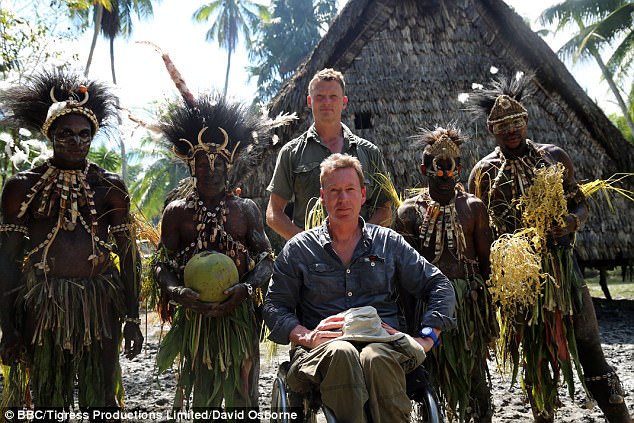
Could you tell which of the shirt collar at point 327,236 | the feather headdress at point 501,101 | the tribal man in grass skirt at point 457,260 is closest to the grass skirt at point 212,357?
the shirt collar at point 327,236

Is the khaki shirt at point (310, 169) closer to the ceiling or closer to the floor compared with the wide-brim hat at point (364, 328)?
closer to the ceiling

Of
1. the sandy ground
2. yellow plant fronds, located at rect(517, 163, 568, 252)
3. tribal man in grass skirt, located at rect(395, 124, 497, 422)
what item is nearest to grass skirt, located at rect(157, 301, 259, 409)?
the sandy ground

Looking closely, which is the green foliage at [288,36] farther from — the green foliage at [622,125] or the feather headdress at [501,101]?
the feather headdress at [501,101]

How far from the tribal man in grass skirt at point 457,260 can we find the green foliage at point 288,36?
24.9 m

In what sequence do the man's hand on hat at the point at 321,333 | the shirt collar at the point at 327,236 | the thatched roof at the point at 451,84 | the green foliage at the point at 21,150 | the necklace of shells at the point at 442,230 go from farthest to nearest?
1. the thatched roof at the point at 451,84
2. the green foliage at the point at 21,150
3. the necklace of shells at the point at 442,230
4. the shirt collar at the point at 327,236
5. the man's hand on hat at the point at 321,333

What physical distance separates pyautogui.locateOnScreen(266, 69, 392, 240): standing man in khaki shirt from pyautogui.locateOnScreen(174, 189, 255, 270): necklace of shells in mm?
557

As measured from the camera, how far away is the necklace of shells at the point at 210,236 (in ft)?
10.6

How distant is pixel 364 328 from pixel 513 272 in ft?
4.01

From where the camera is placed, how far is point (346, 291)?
9.08ft

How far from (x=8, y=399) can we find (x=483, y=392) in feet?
8.79

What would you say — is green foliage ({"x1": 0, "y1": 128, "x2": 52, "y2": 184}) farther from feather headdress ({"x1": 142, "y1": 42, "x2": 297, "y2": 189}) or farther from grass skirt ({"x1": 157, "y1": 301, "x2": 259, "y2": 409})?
grass skirt ({"x1": 157, "y1": 301, "x2": 259, "y2": 409})

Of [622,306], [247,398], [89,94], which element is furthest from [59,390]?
[622,306]

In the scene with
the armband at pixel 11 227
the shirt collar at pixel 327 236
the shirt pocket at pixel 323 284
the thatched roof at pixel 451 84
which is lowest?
the shirt pocket at pixel 323 284

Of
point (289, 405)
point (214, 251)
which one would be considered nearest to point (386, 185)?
point (214, 251)
